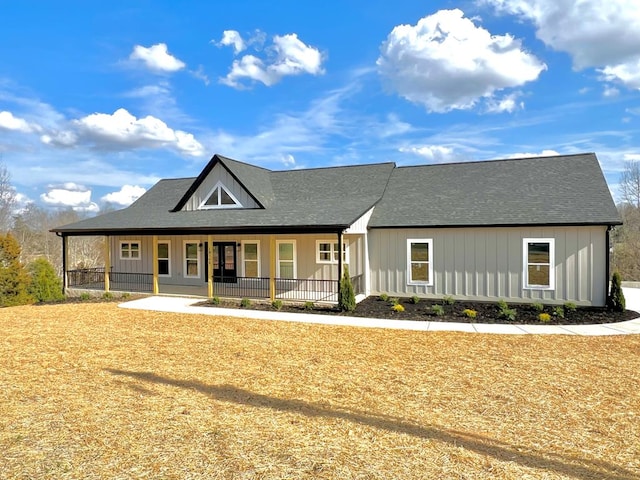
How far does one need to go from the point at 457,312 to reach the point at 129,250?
16.5 meters

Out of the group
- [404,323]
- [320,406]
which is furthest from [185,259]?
[320,406]

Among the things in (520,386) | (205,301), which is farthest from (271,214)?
(520,386)

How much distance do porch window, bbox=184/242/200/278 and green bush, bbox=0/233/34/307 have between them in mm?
6421

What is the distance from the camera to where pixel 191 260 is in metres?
19.8

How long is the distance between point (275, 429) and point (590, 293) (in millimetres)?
12796

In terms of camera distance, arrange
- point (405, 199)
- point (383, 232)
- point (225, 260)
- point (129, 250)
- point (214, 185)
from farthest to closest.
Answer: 1. point (129, 250)
2. point (214, 185)
3. point (225, 260)
4. point (405, 199)
5. point (383, 232)

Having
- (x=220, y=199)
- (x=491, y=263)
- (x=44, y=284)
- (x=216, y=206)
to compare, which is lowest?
(x=44, y=284)

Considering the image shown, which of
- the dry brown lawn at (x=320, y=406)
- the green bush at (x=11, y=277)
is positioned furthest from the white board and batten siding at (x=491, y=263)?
the green bush at (x=11, y=277)

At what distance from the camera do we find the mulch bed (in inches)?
476

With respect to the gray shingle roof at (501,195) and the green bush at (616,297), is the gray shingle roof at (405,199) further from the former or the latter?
the green bush at (616,297)

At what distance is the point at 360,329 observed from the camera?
36.8 ft

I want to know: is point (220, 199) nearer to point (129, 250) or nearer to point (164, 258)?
point (164, 258)

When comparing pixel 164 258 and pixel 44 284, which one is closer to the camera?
pixel 44 284

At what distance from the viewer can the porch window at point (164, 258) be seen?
20066 millimetres
